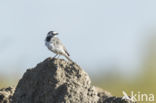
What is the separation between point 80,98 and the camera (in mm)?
13742

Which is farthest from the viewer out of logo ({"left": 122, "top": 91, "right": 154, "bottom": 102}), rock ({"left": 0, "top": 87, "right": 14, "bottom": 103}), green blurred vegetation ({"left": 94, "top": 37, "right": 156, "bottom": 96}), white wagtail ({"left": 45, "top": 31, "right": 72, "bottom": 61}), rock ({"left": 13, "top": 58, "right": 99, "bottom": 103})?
green blurred vegetation ({"left": 94, "top": 37, "right": 156, "bottom": 96})

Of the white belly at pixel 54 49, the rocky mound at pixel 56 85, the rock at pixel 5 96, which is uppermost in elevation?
the white belly at pixel 54 49

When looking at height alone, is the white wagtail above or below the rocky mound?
above

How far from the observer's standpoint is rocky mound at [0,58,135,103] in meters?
A: 13.7

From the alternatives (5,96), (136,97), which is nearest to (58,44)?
(136,97)

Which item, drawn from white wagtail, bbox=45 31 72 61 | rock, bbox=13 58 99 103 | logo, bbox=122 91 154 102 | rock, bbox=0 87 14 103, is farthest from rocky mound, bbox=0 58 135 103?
white wagtail, bbox=45 31 72 61

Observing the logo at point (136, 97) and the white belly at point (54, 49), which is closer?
the logo at point (136, 97)

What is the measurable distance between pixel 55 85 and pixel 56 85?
0.7 inches

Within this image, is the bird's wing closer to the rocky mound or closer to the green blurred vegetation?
the rocky mound

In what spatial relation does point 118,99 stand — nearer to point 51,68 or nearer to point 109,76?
point 51,68

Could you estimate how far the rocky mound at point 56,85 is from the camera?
A: 1374 cm

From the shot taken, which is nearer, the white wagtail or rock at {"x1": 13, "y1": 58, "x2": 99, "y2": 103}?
rock at {"x1": 13, "y1": 58, "x2": 99, "y2": 103}

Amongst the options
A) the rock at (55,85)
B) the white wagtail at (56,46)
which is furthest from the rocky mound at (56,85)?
the white wagtail at (56,46)

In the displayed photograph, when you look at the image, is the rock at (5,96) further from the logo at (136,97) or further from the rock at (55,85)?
the logo at (136,97)
